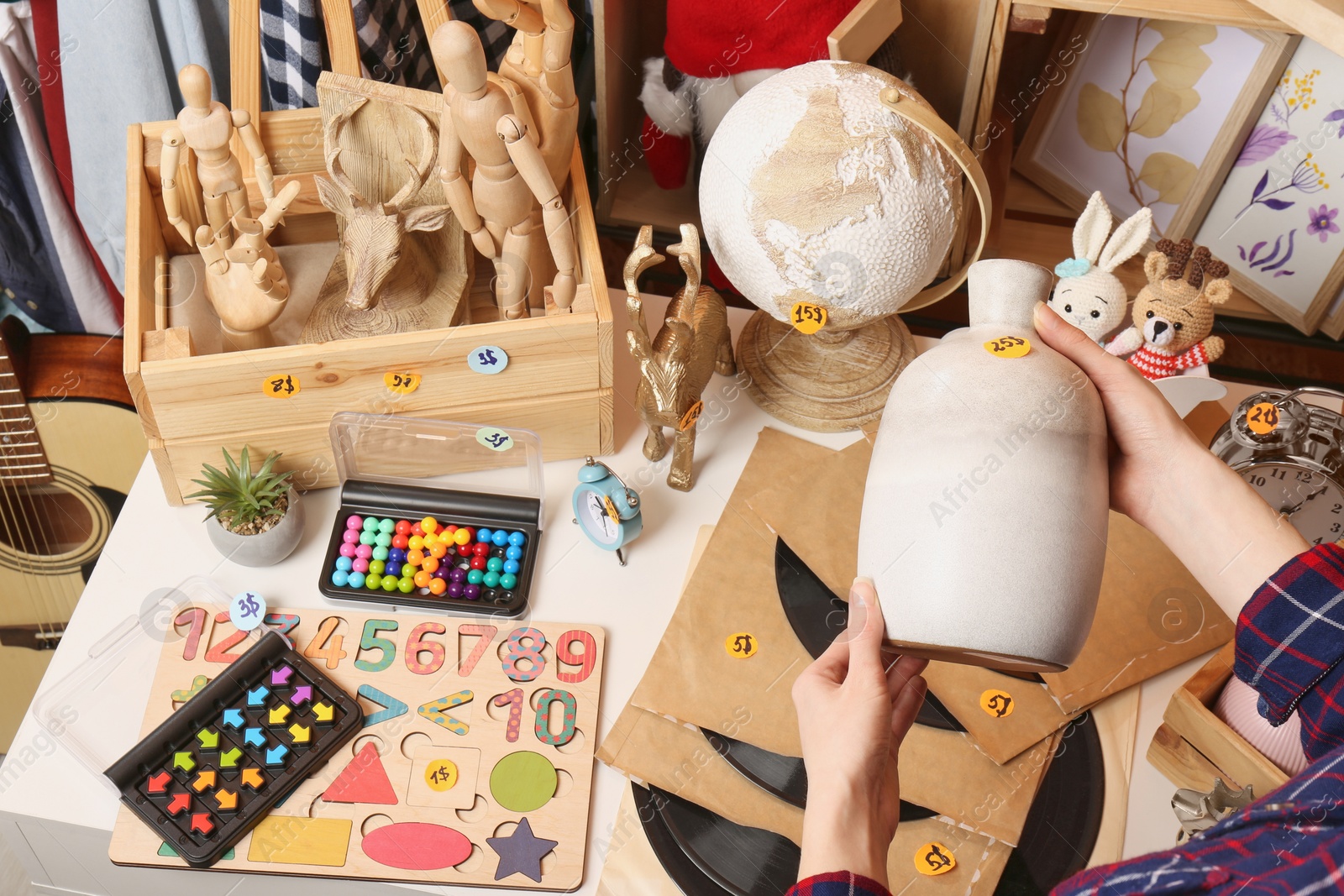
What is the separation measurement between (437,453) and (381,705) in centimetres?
26

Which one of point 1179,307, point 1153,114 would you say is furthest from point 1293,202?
point 1179,307

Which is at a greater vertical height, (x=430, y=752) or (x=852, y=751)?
(x=852, y=751)

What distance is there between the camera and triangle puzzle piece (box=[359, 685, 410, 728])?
899 millimetres

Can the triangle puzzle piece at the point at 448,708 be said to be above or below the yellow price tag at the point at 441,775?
above

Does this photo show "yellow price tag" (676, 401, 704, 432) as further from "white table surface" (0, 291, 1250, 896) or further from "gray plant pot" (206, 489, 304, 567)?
"gray plant pot" (206, 489, 304, 567)

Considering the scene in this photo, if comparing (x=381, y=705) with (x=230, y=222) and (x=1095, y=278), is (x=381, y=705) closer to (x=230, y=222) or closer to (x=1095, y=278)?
(x=230, y=222)

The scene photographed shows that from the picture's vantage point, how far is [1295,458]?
0.95 metres

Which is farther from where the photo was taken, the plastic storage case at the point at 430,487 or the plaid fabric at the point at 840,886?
the plastic storage case at the point at 430,487

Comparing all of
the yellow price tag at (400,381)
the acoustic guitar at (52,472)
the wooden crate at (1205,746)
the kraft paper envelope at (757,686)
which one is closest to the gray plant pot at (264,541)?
the yellow price tag at (400,381)

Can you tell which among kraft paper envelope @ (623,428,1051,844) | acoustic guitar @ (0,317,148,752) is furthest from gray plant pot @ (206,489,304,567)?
acoustic guitar @ (0,317,148,752)

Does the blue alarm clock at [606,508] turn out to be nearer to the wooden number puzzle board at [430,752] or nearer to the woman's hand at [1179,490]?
the wooden number puzzle board at [430,752]

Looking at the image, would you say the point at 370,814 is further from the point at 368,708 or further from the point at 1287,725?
the point at 1287,725

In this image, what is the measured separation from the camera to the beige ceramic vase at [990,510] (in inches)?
26.4

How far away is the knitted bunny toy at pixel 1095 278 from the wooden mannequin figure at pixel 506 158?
0.51 m
